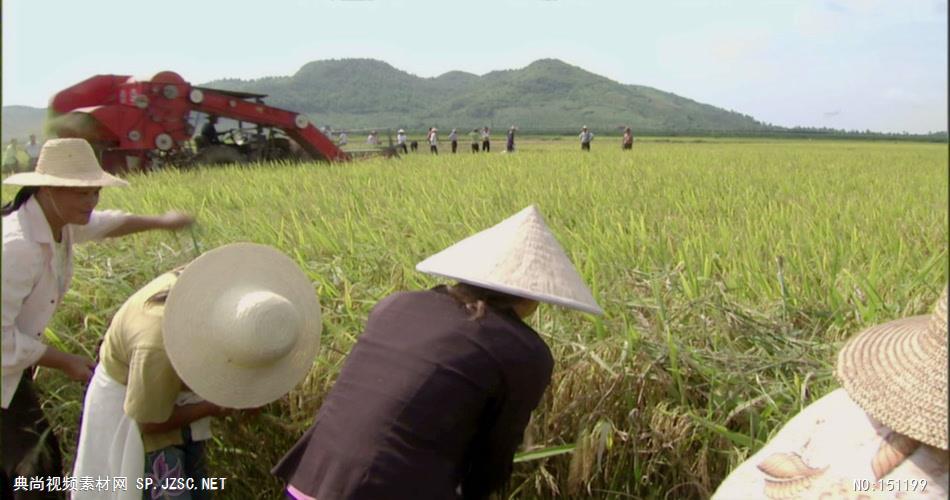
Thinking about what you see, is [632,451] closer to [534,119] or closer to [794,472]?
[794,472]

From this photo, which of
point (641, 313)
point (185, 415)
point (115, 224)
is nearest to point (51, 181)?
point (115, 224)

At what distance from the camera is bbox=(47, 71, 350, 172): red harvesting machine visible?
8.18 metres

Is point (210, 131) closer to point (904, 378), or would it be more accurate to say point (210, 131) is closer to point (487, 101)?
point (904, 378)

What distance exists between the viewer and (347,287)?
7.53 feet

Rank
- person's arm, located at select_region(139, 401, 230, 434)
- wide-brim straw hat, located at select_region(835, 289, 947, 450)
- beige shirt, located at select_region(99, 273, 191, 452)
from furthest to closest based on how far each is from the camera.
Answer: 1. person's arm, located at select_region(139, 401, 230, 434)
2. beige shirt, located at select_region(99, 273, 191, 452)
3. wide-brim straw hat, located at select_region(835, 289, 947, 450)

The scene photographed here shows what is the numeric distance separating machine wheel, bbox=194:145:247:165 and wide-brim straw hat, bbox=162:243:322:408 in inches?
296

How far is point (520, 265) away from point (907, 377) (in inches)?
27.9

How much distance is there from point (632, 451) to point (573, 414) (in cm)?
16

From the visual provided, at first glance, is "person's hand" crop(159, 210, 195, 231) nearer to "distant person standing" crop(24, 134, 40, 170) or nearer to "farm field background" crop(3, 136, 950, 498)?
"farm field background" crop(3, 136, 950, 498)

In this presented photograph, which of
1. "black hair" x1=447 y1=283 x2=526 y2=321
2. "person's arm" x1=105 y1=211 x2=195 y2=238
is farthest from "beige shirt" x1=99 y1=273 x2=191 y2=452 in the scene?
"black hair" x1=447 y1=283 x2=526 y2=321

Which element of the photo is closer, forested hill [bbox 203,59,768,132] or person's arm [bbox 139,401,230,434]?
person's arm [bbox 139,401,230,434]

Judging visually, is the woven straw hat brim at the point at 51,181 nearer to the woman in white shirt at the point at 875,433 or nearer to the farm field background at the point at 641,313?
the farm field background at the point at 641,313

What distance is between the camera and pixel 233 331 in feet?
5.65

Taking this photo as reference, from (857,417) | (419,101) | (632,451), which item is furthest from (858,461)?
(419,101)
